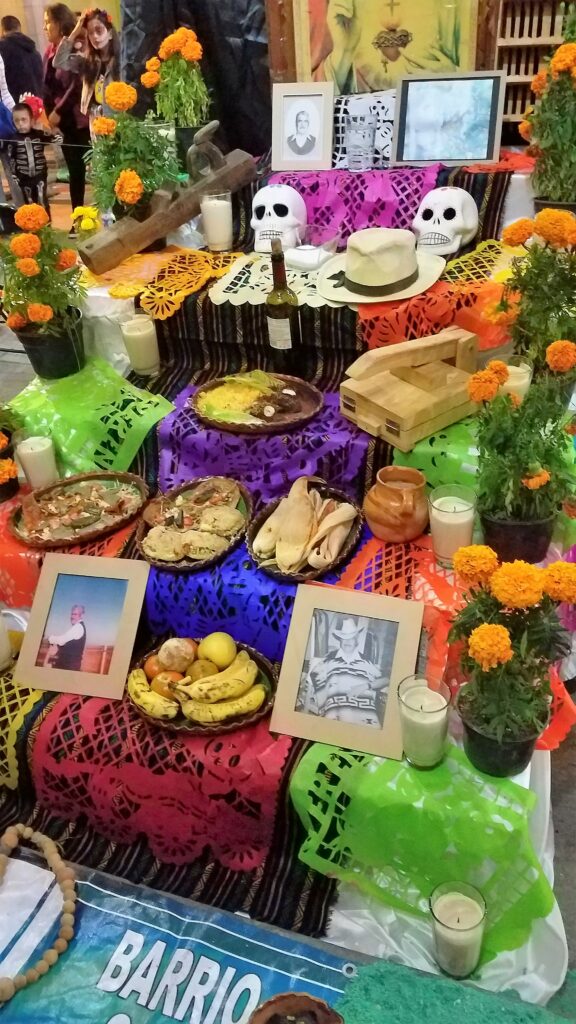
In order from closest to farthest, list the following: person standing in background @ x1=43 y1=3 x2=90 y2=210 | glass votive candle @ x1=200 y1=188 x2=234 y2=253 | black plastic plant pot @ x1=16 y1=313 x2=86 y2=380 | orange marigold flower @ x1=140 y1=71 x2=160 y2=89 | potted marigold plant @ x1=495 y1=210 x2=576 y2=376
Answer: potted marigold plant @ x1=495 y1=210 x2=576 y2=376
black plastic plant pot @ x1=16 y1=313 x2=86 y2=380
glass votive candle @ x1=200 y1=188 x2=234 y2=253
orange marigold flower @ x1=140 y1=71 x2=160 y2=89
person standing in background @ x1=43 y1=3 x2=90 y2=210

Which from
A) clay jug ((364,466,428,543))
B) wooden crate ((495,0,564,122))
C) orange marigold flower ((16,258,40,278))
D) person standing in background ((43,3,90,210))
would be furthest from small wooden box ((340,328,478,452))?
person standing in background ((43,3,90,210))

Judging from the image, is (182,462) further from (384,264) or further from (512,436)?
(512,436)

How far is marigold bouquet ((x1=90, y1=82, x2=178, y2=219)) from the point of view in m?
2.93

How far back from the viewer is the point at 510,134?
3590 mm

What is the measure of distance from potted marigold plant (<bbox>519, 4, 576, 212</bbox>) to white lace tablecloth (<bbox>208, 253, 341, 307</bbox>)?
0.86 metres

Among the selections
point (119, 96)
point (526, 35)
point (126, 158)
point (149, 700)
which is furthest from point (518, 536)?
point (526, 35)

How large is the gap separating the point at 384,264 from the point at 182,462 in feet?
2.98

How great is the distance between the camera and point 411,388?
2.25 meters

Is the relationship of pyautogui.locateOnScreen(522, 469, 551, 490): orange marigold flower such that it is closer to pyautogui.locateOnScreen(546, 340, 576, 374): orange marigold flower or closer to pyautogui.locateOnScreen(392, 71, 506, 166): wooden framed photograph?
pyautogui.locateOnScreen(546, 340, 576, 374): orange marigold flower

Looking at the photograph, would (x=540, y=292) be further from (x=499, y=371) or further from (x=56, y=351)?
(x=56, y=351)

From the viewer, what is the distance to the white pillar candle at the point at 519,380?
6.91 ft

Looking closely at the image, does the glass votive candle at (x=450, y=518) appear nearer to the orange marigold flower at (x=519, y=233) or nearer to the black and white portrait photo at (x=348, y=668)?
the black and white portrait photo at (x=348, y=668)

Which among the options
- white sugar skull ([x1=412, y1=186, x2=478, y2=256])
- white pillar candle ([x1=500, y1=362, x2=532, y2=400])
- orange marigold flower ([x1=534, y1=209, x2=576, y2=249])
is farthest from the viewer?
white sugar skull ([x1=412, y1=186, x2=478, y2=256])

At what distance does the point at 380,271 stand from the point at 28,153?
11.6ft
